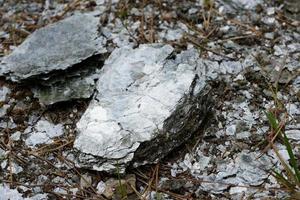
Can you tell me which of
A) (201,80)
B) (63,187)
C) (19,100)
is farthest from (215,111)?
(19,100)

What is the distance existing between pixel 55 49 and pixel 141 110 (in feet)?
2.44

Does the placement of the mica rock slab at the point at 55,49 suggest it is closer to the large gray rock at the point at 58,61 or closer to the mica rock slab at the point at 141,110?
the large gray rock at the point at 58,61

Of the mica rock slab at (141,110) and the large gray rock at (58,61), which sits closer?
the mica rock slab at (141,110)

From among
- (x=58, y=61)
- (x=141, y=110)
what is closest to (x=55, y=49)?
(x=58, y=61)

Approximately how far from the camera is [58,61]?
266 cm

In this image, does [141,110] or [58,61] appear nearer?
[141,110]

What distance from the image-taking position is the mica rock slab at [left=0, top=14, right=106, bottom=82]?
2.65 metres

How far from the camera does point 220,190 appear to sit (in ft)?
7.29

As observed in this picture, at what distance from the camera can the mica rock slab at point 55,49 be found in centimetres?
265

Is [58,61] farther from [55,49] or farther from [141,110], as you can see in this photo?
[141,110]

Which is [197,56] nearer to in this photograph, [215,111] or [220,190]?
[215,111]

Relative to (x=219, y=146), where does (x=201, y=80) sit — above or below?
above

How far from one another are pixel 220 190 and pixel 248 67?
0.83 metres

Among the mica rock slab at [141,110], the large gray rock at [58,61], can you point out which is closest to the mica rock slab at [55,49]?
the large gray rock at [58,61]
